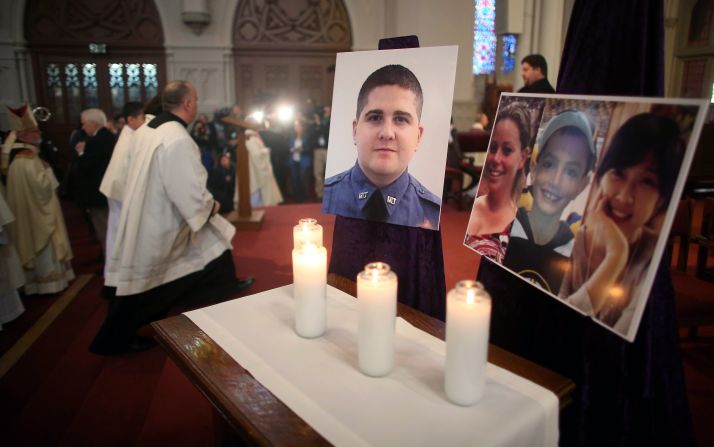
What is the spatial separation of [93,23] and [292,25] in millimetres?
3478

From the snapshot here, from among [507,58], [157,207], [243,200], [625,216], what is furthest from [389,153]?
[507,58]

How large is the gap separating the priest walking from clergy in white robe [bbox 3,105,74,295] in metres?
1.28

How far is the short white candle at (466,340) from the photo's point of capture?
981 mm

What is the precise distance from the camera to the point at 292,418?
104cm

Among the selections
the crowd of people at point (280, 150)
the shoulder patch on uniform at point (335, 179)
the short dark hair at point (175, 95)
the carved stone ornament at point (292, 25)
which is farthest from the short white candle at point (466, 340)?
the carved stone ornament at point (292, 25)

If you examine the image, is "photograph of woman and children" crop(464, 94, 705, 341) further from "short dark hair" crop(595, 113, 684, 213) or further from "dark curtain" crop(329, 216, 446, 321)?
"dark curtain" crop(329, 216, 446, 321)

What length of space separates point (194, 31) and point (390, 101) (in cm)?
845

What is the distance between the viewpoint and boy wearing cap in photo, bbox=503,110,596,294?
1.17 meters

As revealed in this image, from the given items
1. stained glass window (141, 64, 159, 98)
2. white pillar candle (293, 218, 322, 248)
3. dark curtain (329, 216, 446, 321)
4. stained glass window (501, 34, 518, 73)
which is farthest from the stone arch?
white pillar candle (293, 218, 322, 248)

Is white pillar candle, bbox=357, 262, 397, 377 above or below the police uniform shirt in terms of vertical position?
below

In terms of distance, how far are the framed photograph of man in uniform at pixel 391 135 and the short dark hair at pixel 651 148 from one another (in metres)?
0.63

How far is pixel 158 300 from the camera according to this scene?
314 cm

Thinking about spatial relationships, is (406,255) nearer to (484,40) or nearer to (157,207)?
(157,207)

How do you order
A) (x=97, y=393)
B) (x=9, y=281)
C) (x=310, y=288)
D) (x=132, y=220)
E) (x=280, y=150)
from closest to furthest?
(x=310, y=288)
(x=97, y=393)
(x=132, y=220)
(x=9, y=281)
(x=280, y=150)
